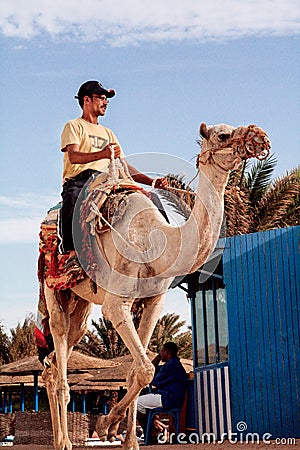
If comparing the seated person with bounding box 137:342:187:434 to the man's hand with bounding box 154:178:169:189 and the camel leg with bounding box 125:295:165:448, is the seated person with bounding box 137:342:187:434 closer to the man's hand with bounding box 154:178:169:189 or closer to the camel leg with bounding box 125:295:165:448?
the camel leg with bounding box 125:295:165:448

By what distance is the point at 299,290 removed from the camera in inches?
496

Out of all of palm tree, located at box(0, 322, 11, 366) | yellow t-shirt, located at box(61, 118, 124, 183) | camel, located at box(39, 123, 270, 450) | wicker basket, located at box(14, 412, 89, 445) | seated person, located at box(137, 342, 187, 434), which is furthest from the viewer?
palm tree, located at box(0, 322, 11, 366)

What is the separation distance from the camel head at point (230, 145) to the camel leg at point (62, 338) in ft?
8.54

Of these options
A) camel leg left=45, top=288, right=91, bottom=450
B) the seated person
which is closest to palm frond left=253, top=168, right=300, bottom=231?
the seated person

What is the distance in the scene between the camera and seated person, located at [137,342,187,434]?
41.8 ft

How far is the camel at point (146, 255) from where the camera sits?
7043mm

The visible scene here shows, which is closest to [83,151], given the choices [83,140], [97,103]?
[83,140]

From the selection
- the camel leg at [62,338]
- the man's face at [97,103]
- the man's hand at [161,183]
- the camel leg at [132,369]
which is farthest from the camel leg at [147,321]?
the man's face at [97,103]

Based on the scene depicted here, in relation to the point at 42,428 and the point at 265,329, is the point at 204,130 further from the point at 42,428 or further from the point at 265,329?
the point at 42,428

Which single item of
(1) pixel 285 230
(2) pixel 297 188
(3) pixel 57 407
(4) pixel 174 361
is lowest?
(3) pixel 57 407

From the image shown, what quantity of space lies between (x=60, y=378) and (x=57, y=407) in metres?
0.38

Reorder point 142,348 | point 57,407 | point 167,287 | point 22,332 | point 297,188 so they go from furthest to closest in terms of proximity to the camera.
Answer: point 22,332 < point 297,188 < point 57,407 < point 167,287 < point 142,348

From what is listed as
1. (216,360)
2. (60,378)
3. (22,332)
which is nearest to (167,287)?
(60,378)

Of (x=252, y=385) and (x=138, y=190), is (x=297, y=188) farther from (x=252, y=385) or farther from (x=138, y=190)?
(x=138, y=190)
